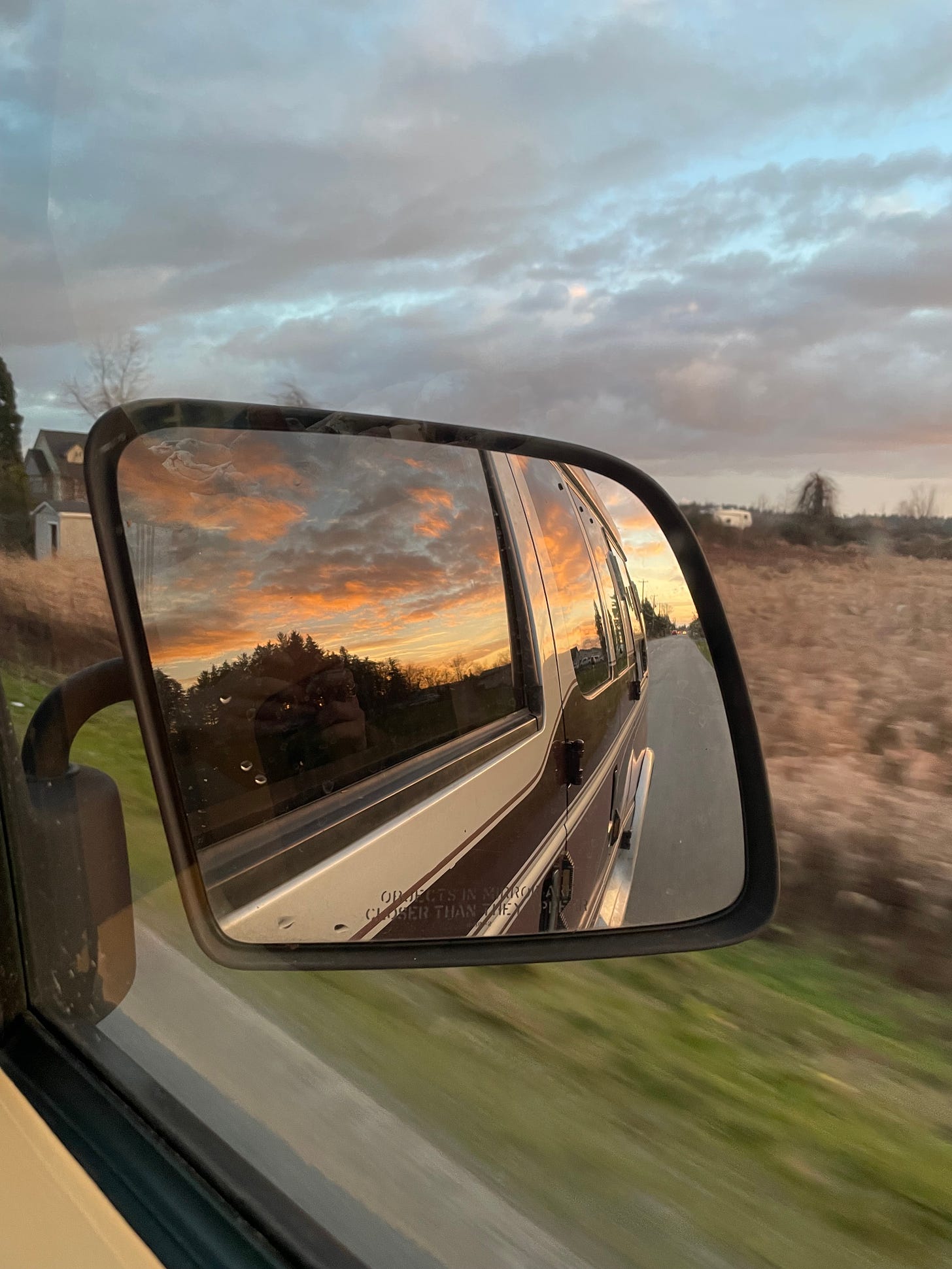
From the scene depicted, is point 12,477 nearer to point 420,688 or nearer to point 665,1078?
point 420,688

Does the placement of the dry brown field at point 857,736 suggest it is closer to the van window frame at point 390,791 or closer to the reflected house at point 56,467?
the van window frame at point 390,791

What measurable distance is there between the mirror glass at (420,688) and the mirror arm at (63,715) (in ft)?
0.42

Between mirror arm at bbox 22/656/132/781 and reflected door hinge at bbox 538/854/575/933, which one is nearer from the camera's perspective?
reflected door hinge at bbox 538/854/575/933

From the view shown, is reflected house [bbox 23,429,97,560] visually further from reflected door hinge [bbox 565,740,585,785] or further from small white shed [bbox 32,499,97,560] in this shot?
reflected door hinge [bbox 565,740,585,785]

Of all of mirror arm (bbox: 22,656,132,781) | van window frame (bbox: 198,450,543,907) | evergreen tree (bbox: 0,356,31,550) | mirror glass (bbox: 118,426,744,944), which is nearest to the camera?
mirror glass (bbox: 118,426,744,944)

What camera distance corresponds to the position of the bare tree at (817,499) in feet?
5.73

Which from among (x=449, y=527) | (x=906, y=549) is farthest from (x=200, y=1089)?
(x=906, y=549)

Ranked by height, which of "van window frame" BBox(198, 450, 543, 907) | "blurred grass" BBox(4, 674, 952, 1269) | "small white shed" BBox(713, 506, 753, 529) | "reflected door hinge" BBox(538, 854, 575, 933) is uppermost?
"small white shed" BBox(713, 506, 753, 529)

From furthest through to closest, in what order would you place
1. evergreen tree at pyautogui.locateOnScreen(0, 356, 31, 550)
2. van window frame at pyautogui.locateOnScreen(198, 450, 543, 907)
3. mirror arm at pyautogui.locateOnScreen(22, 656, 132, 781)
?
1. evergreen tree at pyautogui.locateOnScreen(0, 356, 31, 550)
2. mirror arm at pyautogui.locateOnScreen(22, 656, 132, 781)
3. van window frame at pyautogui.locateOnScreen(198, 450, 543, 907)

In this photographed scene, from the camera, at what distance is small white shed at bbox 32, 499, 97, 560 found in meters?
1.88

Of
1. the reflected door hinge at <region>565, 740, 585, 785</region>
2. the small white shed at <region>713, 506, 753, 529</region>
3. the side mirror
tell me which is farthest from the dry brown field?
the reflected door hinge at <region>565, 740, 585, 785</region>

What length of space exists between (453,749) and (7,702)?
0.95 metres

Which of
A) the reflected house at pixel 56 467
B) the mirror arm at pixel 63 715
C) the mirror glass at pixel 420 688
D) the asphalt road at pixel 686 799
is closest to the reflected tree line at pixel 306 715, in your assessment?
the mirror glass at pixel 420 688

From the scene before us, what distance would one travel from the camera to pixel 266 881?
182 centimetres
